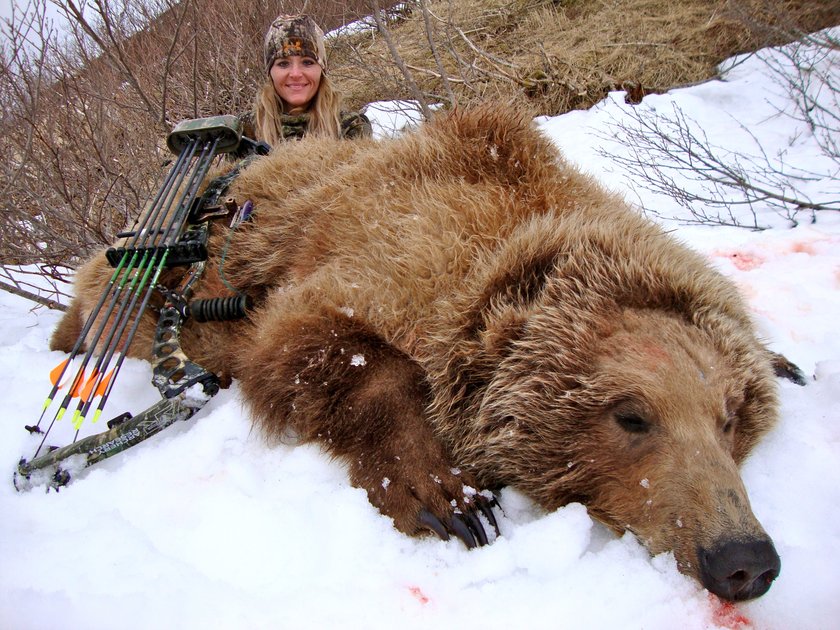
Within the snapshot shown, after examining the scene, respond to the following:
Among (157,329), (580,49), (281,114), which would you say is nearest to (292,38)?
(281,114)

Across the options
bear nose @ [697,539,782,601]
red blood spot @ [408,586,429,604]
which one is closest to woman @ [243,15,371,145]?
red blood spot @ [408,586,429,604]

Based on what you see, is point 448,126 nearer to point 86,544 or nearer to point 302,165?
point 302,165

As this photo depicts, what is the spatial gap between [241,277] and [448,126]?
125cm

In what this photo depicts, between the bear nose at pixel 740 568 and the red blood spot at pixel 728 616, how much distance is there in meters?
0.03

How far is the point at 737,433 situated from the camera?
2025 millimetres

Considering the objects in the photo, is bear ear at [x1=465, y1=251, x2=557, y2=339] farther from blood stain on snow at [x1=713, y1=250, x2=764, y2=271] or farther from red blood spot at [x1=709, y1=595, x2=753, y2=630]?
blood stain on snow at [x1=713, y1=250, x2=764, y2=271]

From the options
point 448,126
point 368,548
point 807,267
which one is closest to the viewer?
point 368,548

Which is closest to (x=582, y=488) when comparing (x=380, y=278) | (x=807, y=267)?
(x=380, y=278)

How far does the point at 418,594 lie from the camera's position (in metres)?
1.61

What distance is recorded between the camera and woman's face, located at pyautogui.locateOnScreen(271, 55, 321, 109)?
4.45 m

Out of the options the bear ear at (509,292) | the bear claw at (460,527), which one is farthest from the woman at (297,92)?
the bear claw at (460,527)

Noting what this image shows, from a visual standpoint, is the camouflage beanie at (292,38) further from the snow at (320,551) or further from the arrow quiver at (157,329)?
the snow at (320,551)

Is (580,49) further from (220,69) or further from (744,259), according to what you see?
(744,259)

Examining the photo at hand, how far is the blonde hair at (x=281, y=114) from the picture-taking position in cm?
456
